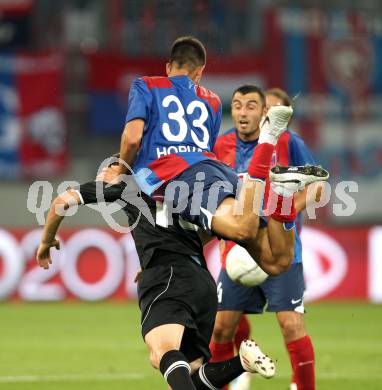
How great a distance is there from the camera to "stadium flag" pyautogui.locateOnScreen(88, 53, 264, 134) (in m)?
18.2

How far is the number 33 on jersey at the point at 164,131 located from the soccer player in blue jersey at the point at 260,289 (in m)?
1.51

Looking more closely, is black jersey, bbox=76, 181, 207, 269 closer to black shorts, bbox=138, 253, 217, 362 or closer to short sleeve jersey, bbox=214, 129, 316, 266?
black shorts, bbox=138, 253, 217, 362

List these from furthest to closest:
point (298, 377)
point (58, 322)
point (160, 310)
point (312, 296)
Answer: point (312, 296) → point (58, 322) → point (298, 377) → point (160, 310)

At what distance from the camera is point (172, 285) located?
20.4 ft

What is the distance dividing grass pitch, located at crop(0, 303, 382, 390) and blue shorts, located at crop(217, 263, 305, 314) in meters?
0.97

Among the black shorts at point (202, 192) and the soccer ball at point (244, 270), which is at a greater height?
the black shorts at point (202, 192)

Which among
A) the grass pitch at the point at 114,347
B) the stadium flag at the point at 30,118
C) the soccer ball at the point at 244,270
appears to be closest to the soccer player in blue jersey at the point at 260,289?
the soccer ball at the point at 244,270

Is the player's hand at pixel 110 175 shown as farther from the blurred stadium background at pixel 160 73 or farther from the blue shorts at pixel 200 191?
the blurred stadium background at pixel 160 73

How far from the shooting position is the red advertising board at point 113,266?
14227 mm

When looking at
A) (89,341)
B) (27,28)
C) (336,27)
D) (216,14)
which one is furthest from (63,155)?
(89,341)

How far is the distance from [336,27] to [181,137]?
1276cm

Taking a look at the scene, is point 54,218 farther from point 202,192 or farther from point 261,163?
point 261,163

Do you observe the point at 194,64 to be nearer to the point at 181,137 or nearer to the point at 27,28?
the point at 181,137

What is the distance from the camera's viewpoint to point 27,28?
59.5ft
